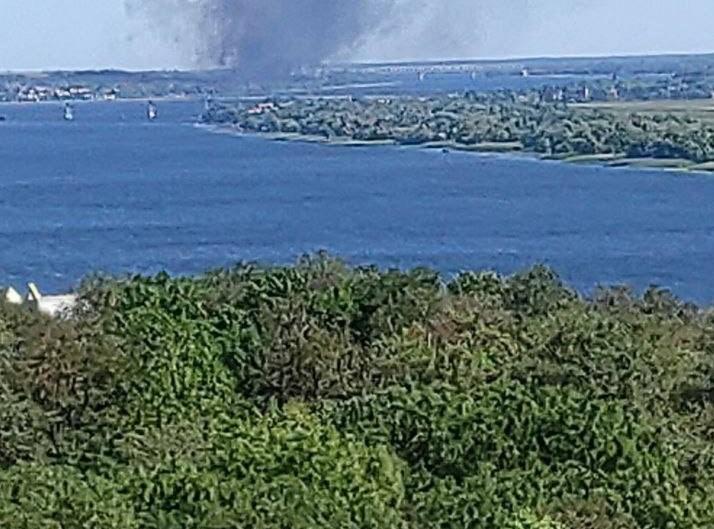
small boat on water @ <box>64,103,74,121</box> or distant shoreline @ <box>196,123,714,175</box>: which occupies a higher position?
distant shoreline @ <box>196,123,714,175</box>

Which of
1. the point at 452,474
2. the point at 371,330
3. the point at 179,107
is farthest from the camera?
the point at 179,107

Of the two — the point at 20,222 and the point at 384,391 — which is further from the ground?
the point at 384,391

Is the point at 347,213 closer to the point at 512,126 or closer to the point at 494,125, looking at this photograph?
the point at 512,126

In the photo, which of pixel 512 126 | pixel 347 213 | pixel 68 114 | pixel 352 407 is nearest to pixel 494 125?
pixel 512 126

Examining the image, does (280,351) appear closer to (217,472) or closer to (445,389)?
(445,389)

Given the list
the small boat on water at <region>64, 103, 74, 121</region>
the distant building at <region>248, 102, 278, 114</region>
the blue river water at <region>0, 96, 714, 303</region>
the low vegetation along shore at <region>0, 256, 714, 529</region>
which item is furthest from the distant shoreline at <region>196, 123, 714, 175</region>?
the low vegetation along shore at <region>0, 256, 714, 529</region>

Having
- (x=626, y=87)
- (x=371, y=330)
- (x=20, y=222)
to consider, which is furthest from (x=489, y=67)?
(x=371, y=330)

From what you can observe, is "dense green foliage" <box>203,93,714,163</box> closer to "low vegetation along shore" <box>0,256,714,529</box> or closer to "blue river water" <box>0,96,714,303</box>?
"blue river water" <box>0,96,714,303</box>

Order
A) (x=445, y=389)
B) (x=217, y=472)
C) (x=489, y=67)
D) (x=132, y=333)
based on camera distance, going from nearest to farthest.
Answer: (x=217, y=472) < (x=445, y=389) < (x=132, y=333) < (x=489, y=67)
